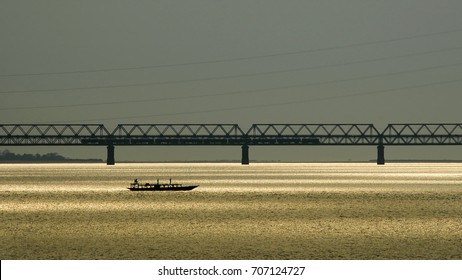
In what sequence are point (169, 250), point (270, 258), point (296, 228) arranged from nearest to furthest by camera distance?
point (270, 258) < point (169, 250) < point (296, 228)

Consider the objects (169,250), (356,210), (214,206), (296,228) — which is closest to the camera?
(169,250)

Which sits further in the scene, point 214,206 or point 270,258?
point 214,206

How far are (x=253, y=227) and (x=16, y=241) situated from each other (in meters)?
11.8

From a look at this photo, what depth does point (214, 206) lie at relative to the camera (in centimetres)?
6438

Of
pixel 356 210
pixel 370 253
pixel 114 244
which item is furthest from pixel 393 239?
pixel 356 210

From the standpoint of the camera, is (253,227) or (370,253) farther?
(253,227)

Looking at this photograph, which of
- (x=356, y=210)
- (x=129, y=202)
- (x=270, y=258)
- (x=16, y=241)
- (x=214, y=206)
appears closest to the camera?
(x=270, y=258)

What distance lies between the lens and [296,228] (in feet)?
149

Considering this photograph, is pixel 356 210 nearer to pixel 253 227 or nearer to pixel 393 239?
pixel 253 227
